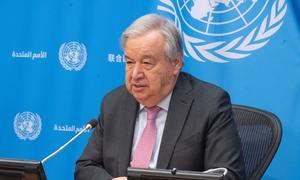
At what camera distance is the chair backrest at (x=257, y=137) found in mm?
2395

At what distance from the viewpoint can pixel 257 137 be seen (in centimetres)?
250

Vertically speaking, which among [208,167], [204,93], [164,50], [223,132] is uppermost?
[164,50]

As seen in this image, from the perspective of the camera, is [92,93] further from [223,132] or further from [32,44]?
[223,132]

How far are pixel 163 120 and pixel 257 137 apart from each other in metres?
0.54

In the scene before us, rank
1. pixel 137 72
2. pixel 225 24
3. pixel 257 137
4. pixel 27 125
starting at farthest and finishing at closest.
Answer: pixel 27 125 < pixel 225 24 < pixel 257 137 < pixel 137 72

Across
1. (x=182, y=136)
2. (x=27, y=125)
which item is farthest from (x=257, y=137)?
(x=27, y=125)

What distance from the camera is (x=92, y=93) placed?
346cm

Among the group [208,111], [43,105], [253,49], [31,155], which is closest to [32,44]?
[43,105]

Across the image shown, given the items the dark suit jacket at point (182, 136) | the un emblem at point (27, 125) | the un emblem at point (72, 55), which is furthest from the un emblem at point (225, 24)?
the un emblem at point (27, 125)

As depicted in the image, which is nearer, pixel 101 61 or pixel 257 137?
pixel 257 137

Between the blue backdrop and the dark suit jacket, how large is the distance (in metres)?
0.79

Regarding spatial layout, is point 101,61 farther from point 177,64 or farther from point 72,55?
point 177,64

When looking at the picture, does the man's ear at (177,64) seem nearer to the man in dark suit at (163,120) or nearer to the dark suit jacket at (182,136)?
the man in dark suit at (163,120)

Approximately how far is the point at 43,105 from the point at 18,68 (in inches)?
13.3
